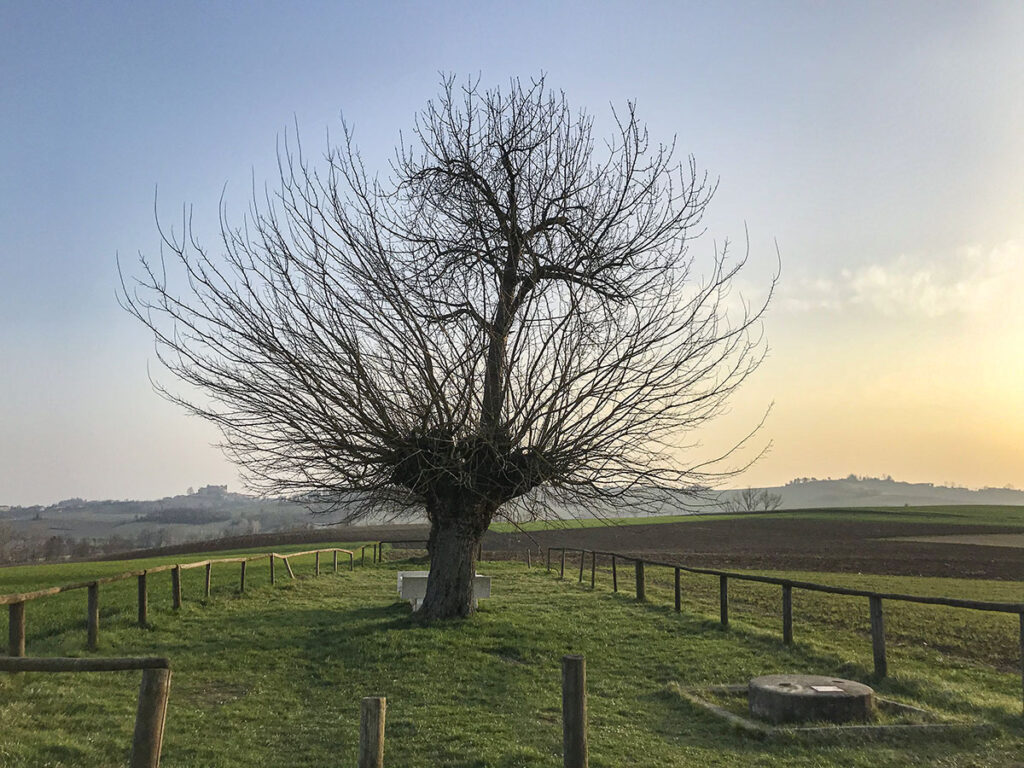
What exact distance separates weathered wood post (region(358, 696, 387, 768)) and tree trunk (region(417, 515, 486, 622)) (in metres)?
9.08

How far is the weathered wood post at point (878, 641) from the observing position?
9.74 metres

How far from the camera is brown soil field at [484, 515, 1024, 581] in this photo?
32094 mm

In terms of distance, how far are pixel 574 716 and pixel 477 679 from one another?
16.3 ft

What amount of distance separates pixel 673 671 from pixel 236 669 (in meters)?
5.93

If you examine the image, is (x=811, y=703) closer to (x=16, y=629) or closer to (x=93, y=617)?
(x=16, y=629)

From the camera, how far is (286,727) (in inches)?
308

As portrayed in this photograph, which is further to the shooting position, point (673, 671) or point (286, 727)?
point (673, 671)

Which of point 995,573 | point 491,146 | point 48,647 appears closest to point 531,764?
point 48,647

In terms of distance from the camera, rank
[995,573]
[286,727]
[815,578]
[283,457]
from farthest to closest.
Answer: [995,573] → [815,578] → [283,457] → [286,727]

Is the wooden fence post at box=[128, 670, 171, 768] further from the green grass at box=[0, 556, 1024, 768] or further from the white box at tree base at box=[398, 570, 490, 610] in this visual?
the white box at tree base at box=[398, 570, 490, 610]

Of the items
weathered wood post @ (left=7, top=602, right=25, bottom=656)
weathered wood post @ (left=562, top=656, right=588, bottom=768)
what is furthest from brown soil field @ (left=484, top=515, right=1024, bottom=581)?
weathered wood post @ (left=562, top=656, right=588, bottom=768)

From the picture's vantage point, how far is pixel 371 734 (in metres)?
4.65

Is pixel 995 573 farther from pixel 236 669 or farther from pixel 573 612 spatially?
pixel 236 669

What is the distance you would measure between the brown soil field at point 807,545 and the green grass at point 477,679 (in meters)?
8.93
